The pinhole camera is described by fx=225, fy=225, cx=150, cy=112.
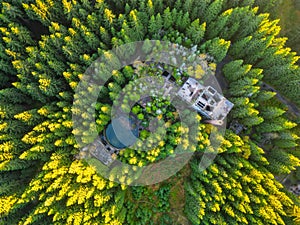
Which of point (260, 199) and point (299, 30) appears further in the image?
point (299, 30)

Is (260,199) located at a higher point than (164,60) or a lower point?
lower

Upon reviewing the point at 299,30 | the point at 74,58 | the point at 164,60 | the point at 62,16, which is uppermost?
the point at 299,30

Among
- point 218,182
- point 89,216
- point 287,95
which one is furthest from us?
point 287,95

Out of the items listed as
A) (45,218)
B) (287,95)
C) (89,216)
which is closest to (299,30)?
(287,95)

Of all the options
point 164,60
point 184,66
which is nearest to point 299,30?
point 184,66

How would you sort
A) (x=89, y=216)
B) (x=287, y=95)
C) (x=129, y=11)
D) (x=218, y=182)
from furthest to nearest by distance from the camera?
(x=287, y=95) < (x=129, y=11) < (x=218, y=182) < (x=89, y=216)

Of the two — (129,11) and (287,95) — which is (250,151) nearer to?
(287,95)
